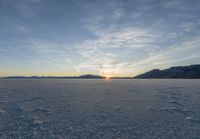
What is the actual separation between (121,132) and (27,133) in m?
3.78

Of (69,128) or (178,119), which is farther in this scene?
(178,119)

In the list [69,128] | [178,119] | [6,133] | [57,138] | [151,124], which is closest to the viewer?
[57,138]

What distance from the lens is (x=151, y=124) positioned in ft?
24.2

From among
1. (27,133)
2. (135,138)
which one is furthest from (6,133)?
(135,138)

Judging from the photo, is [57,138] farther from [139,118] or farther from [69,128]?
[139,118]

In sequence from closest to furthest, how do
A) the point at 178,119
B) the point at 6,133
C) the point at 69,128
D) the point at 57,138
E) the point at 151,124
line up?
1. the point at 57,138
2. the point at 6,133
3. the point at 69,128
4. the point at 151,124
5. the point at 178,119

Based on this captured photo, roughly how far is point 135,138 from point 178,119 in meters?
3.75

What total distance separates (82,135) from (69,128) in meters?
1.06

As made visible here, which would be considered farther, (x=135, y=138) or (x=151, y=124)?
(x=151, y=124)

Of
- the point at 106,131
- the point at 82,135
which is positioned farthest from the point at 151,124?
the point at 82,135

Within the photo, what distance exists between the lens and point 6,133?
20.1 ft

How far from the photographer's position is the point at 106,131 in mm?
6465

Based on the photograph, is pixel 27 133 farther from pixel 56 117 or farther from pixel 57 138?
pixel 56 117

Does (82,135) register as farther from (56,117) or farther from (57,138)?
(56,117)
